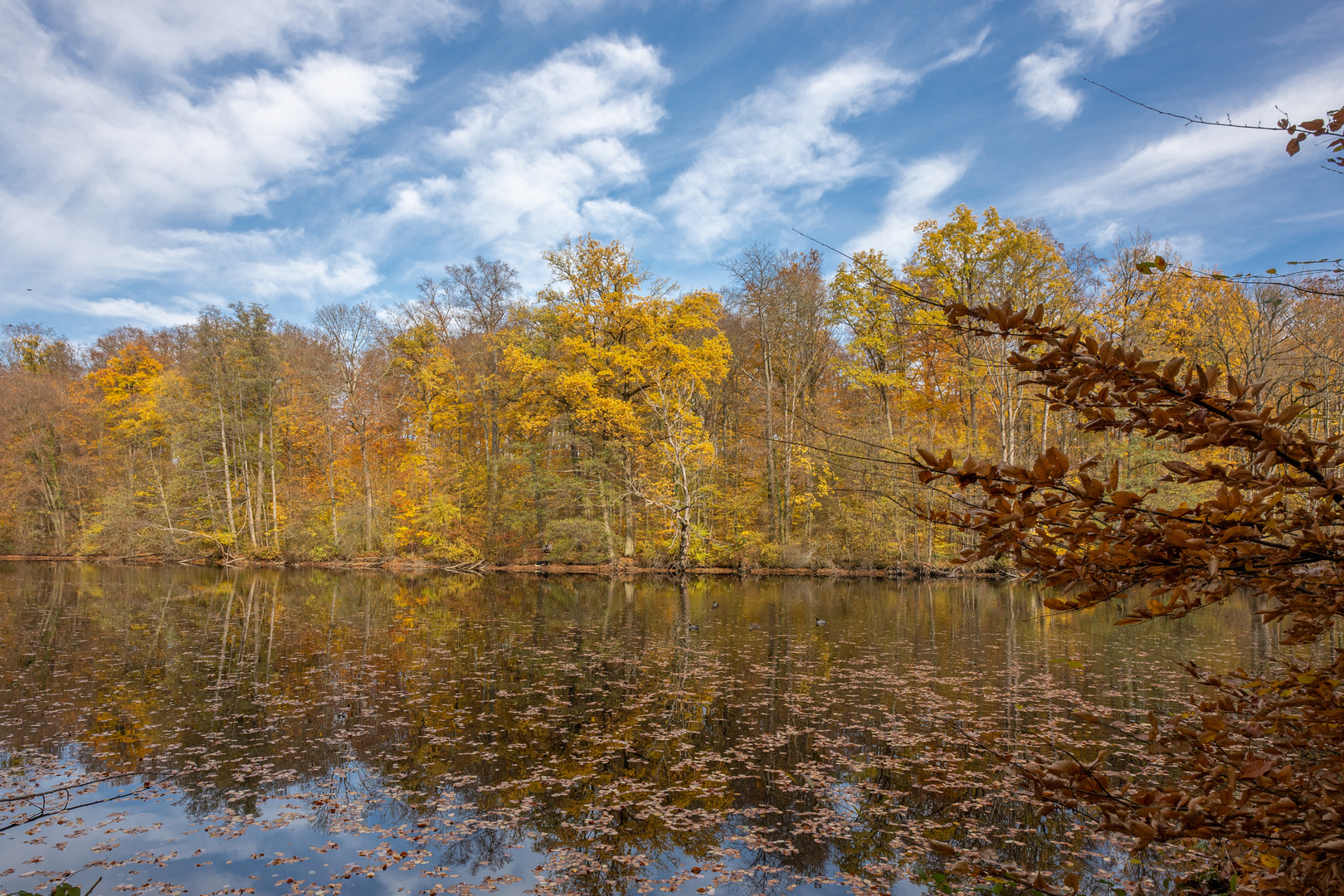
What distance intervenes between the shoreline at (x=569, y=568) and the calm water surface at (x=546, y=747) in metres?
10.9

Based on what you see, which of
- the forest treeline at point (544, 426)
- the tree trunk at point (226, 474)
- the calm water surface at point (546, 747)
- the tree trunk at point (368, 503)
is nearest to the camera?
the calm water surface at point (546, 747)

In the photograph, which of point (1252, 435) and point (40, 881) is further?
point (40, 881)

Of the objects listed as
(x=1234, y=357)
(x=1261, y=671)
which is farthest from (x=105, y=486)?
(x=1234, y=357)

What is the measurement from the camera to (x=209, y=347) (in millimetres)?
29891

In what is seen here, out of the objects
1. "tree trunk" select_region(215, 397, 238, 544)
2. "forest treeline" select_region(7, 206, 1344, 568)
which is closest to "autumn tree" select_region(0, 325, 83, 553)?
"forest treeline" select_region(7, 206, 1344, 568)

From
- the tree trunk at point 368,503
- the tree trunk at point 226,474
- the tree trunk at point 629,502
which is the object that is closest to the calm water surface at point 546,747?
the tree trunk at point 629,502

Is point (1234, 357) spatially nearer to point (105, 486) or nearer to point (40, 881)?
point (40, 881)

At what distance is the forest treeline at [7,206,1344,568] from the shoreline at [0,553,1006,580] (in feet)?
1.49

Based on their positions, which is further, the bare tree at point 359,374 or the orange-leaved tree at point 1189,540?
the bare tree at point 359,374

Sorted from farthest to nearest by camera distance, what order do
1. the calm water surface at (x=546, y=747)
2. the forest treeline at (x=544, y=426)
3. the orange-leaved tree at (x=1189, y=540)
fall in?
the forest treeline at (x=544, y=426), the calm water surface at (x=546, y=747), the orange-leaved tree at (x=1189, y=540)

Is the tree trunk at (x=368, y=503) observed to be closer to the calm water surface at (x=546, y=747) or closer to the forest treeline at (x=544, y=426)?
the forest treeline at (x=544, y=426)

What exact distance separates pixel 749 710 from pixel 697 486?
19.4 m

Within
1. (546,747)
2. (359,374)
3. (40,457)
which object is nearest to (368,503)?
(359,374)

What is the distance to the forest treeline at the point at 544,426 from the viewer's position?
83.3 ft
